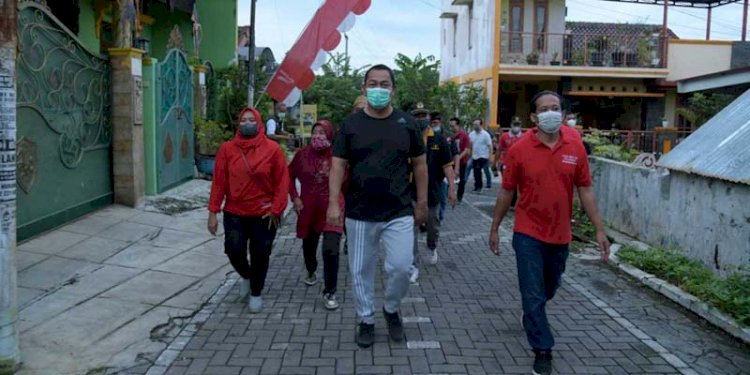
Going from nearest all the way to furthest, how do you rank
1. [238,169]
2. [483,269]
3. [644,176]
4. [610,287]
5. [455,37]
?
[238,169] → [610,287] → [483,269] → [644,176] → [455,37]

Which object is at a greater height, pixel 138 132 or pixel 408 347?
pixel 138 132

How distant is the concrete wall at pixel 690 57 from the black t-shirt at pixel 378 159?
872 inches

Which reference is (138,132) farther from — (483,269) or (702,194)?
(702,194)

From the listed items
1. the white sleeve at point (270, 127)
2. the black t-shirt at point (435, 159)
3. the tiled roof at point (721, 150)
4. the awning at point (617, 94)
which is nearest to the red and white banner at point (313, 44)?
the white sleeve at point (270, 127)

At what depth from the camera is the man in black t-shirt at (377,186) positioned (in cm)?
489

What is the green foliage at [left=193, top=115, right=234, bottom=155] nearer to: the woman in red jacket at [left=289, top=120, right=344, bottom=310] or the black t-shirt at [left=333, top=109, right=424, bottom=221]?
the woman in red jacket at [left=289, top=120, right=344, bottom=310]

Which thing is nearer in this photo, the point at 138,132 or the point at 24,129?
the point at 24,129

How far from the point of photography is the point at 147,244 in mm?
8133

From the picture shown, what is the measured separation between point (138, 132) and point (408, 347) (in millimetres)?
6367

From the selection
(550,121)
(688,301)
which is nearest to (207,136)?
(688,301)

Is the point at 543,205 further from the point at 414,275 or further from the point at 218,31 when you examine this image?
the point at 218,31

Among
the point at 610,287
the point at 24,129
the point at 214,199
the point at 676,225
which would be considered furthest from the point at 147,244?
the point at 676,225

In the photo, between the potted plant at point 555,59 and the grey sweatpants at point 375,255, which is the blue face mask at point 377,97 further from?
the potted plant at point 555,59

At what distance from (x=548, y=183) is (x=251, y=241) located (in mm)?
2578
